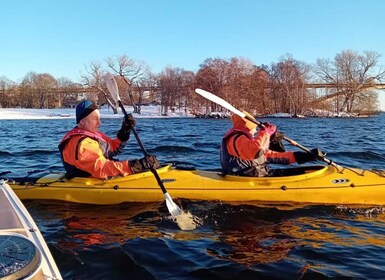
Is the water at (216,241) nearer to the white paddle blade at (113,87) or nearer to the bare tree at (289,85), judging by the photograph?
the white paddle blade at (113,87)

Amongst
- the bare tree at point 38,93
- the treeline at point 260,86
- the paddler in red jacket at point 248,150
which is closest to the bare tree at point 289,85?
the treeline at point 260,86

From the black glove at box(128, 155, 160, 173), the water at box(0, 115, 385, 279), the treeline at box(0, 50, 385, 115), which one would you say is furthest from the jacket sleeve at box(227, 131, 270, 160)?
the treeline at box(0, 50, 385, 115)

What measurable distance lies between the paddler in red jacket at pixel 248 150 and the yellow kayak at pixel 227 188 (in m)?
0.17

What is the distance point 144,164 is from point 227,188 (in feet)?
3.98

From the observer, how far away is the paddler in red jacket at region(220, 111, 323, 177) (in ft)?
17.2

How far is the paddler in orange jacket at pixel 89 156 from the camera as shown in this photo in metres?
5.11

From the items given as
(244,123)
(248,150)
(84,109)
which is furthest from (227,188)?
(84,109)

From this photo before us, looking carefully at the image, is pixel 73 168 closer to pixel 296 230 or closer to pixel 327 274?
pixel 296 230

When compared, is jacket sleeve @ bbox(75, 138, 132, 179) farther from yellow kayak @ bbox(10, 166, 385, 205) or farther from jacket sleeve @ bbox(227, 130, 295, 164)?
jacket sleeve @ bbox(227, 130, 295, 164)

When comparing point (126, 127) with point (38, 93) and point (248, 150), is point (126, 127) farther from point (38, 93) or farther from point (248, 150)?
point (38, 93)

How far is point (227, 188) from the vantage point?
548 cm

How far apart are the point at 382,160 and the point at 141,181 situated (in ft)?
24.9

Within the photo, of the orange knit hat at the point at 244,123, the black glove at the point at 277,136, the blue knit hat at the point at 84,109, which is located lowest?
the black glove at the point at 277,136

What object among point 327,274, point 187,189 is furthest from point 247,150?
point 327,274
